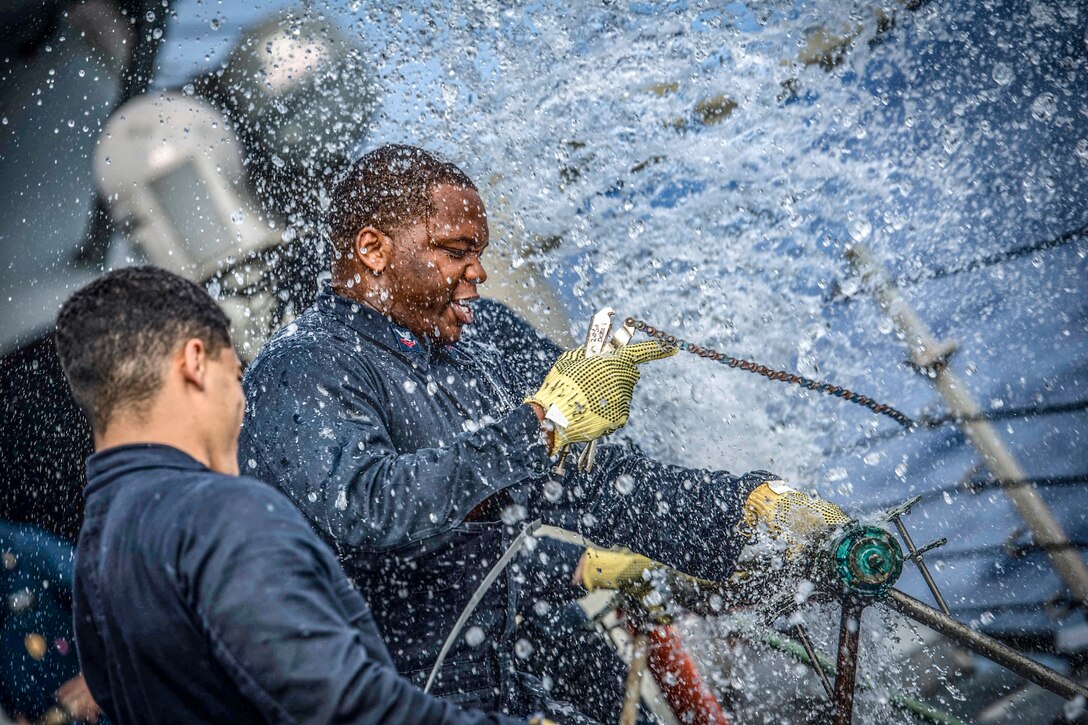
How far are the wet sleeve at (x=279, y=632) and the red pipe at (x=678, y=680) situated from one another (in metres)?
→ 2.07

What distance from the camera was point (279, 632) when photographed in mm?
814

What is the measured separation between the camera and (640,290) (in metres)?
5.00

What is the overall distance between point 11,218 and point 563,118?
351cm

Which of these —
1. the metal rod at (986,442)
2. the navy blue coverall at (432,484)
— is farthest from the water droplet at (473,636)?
the metal rod at (986,442)

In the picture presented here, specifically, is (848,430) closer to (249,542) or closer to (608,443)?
(608,443)

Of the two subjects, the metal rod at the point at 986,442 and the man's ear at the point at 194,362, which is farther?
the metal rod at the point at 986,442

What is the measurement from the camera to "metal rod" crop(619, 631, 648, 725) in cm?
268

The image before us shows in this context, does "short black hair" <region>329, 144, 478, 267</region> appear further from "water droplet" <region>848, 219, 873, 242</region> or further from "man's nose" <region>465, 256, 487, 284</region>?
"water droplet" <region>848, 219, 873, 242</region>

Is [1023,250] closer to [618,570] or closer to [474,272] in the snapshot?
[618,570]

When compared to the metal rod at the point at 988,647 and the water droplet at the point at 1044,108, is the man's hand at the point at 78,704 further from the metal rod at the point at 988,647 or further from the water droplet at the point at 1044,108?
the water droplet at the point at 1044,108

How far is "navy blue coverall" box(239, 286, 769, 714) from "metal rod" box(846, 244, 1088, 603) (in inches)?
88.9

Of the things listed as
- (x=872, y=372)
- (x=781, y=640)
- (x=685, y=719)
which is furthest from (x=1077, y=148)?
(x=685, y=719)

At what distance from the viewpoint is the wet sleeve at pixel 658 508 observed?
2.25m

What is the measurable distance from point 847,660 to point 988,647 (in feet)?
1.12
